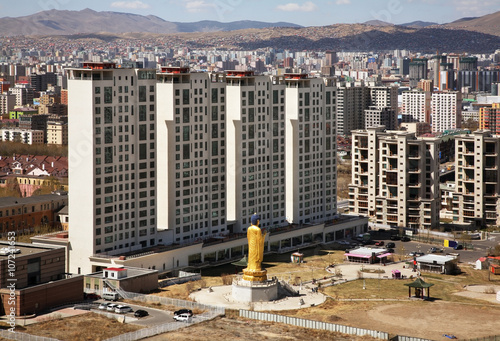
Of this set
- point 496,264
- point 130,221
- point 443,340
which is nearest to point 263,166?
point 130,221

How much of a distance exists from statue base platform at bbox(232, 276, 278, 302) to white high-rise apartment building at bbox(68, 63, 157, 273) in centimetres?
1005

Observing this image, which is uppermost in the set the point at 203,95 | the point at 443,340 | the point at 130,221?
the point at 203,95

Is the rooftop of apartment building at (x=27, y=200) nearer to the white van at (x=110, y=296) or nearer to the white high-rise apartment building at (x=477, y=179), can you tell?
the white van at (x=110, y=296)

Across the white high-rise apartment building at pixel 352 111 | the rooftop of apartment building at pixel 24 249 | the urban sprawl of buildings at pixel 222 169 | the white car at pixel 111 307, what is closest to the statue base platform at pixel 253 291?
the white car at pixel 111 307

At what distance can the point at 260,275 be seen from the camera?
180 ft

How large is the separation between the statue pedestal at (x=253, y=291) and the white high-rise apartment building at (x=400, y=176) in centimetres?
2929

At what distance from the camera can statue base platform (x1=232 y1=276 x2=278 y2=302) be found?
54125 millimetres

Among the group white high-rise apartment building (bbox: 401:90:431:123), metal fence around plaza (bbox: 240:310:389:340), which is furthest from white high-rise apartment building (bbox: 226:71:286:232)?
white high-rise apartment building (bbox: 401:90:431:123)

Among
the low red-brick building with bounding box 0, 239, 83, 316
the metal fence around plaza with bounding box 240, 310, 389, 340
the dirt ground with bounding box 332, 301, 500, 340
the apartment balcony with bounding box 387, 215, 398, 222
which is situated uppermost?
the low red-brick building with bounding box 0, 239, 83, 316

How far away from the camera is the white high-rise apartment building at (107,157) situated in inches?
2322

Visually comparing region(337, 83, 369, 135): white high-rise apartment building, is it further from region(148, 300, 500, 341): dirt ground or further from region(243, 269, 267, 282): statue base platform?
region(148, 300, 500, 341): dirt ground

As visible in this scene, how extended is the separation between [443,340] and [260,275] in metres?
12.7

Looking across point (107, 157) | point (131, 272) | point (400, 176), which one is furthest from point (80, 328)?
point (400, 176)

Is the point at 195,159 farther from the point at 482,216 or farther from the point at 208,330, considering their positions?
the point at 482,216
